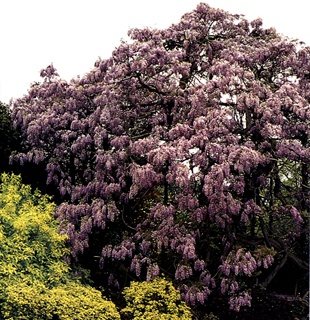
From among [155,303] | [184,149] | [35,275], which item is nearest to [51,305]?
[35,275]

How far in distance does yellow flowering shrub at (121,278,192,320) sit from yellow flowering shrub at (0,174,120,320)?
530 mm

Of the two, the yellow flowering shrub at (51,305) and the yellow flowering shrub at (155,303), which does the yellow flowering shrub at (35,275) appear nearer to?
the yellow flowering shrub at (51,305)

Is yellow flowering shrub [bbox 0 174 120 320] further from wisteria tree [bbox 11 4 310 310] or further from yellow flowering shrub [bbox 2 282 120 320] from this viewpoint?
wisteria tree [bbox 11 4 310 310]

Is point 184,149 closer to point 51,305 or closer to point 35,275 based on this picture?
point 35,275

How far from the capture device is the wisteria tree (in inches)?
422

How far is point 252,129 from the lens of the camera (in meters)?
11.7

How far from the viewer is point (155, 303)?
9.75 m

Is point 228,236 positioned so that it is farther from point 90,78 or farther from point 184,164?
point 90,78

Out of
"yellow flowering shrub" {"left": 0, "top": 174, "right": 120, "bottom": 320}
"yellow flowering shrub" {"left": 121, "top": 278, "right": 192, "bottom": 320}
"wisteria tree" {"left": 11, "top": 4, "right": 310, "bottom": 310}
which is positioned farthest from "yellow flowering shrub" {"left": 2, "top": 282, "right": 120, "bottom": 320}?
"wisteria tree" {"left": 11, "top": 4, "right": 310, "bottom": 310}

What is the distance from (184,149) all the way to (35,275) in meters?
3.62

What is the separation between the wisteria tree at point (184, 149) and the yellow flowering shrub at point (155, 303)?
0.49m

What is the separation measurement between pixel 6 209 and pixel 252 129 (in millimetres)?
5434

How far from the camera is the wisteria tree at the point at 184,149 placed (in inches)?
422

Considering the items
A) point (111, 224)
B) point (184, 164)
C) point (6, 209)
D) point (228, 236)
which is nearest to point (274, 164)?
point (228, 236)
